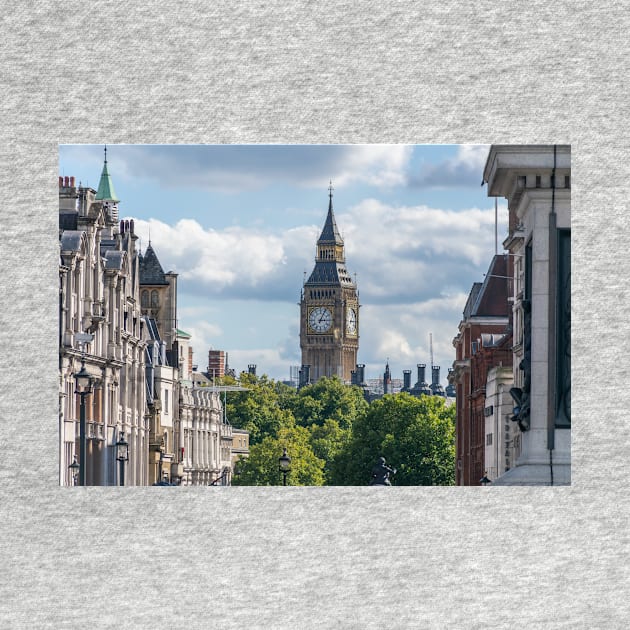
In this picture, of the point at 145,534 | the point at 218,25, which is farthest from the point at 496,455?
the point at 218,25

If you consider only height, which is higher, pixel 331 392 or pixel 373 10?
pixel 373 10

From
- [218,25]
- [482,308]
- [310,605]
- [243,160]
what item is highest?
[218,25]

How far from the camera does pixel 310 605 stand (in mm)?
23594

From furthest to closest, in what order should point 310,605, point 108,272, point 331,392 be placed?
point 108,272, point 331,392, point 310,605

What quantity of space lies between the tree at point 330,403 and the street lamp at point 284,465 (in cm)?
52

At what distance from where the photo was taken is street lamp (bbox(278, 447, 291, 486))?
83.3ft

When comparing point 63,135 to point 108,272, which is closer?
point 63,135

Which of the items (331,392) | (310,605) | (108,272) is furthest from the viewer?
(108,272)

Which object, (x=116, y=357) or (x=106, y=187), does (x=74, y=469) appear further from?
(x=106, y=187)

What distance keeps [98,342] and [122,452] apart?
1440mm

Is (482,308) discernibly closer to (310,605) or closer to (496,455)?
(496,455)

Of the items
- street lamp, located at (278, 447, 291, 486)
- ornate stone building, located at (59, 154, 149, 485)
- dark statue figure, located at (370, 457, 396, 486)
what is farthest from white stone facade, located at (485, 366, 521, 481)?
ornate stone building, located at (59, 154, 149, 485)

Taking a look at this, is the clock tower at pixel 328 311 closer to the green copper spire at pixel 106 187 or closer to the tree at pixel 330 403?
the tree at pixel 330 403

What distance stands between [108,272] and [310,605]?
19.4 feet
